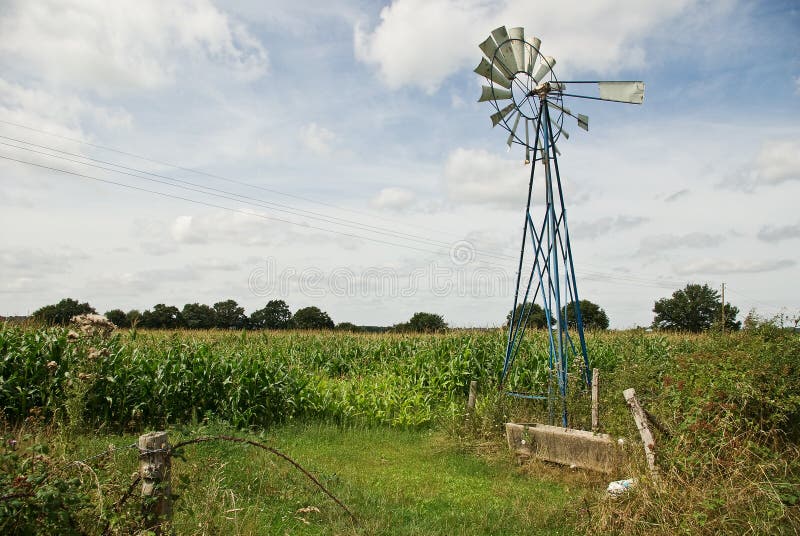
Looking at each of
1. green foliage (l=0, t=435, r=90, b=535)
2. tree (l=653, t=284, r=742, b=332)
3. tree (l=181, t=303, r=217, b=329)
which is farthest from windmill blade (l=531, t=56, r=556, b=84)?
tree (l=653, t=284, r=742, b=332)

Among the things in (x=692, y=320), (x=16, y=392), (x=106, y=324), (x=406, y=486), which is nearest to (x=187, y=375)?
(x=106, y=324)

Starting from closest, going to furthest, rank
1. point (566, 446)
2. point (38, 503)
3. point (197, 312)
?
point (38, 503)
point (566, 446)
point (197, 312)

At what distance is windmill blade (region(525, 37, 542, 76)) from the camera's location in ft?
28.3

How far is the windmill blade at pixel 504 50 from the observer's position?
8.33 metres

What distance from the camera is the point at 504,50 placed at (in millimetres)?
8523

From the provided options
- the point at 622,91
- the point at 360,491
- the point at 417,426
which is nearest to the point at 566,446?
the point at 360,491

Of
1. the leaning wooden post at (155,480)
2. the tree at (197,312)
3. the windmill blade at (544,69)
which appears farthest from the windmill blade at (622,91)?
the tree at (197,312)

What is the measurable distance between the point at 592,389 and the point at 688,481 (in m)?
3.29

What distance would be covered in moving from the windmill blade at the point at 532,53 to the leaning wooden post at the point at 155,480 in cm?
729

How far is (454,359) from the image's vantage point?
12.5 metres

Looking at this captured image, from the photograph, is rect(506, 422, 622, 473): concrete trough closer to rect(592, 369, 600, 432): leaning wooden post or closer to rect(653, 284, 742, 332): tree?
rect(592, 369, 600, 432): leaning wooden post

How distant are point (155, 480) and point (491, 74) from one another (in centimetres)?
721

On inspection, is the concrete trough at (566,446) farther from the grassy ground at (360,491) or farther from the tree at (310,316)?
the tree at (310,316)

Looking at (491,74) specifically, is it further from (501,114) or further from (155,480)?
(155,480)
